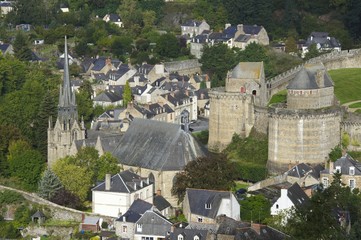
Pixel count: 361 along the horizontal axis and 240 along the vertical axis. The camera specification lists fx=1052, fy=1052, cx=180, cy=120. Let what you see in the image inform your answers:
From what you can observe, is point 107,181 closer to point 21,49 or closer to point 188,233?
point 188,233

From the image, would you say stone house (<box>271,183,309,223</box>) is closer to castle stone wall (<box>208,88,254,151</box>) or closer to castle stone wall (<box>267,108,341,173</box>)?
castle stone wall (<box>267,108,341,173</box>)

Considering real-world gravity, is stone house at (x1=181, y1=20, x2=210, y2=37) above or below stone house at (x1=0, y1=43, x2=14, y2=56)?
above

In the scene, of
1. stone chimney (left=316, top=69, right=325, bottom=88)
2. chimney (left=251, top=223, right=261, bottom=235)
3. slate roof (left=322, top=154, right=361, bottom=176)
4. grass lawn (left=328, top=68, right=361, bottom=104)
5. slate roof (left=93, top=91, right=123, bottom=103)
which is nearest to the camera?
chimney (left=251, top=223, right=261, bottom=235)

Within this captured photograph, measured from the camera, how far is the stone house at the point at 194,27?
4387 inches

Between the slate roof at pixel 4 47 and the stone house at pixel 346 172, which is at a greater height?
the slate roof at pixel 4 47

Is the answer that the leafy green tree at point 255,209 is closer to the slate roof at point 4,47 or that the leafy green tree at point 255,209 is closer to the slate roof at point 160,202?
the slate roof at point 160,202

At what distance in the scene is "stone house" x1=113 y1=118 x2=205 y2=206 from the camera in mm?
64625

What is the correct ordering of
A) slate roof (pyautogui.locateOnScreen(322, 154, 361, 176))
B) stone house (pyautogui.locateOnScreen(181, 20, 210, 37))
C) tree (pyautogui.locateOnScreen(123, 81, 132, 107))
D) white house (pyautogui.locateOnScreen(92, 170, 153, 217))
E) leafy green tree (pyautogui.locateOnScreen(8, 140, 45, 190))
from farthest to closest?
stone house (pyautogui.locateOnScreen(181, 20, 210, 37)) < tree (pyautogui.locateOnScreen(123, 81, 132, 107)) < leafy green tree (pyautogui.locateOnScreen(8, 140, 45, 190)) < white house (pyautogui.locateOnScreen(92, 170, 153, 217)) < slate roof (pyautogui.locateOnScreen(322, 154, 361, 176))

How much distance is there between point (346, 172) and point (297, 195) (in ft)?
15.3

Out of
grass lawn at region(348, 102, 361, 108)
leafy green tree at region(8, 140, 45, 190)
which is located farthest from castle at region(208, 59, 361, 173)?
leafy green tree at region(8, 140, 45, 190)

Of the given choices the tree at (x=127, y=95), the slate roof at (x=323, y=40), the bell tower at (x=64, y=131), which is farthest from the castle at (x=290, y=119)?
the slate roof at (x=323, y=40)

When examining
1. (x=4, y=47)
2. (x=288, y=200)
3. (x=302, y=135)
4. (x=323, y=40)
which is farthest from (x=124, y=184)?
(x=4, y=47)

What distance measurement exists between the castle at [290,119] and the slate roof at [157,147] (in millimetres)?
5084

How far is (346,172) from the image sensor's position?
60.6 metres
